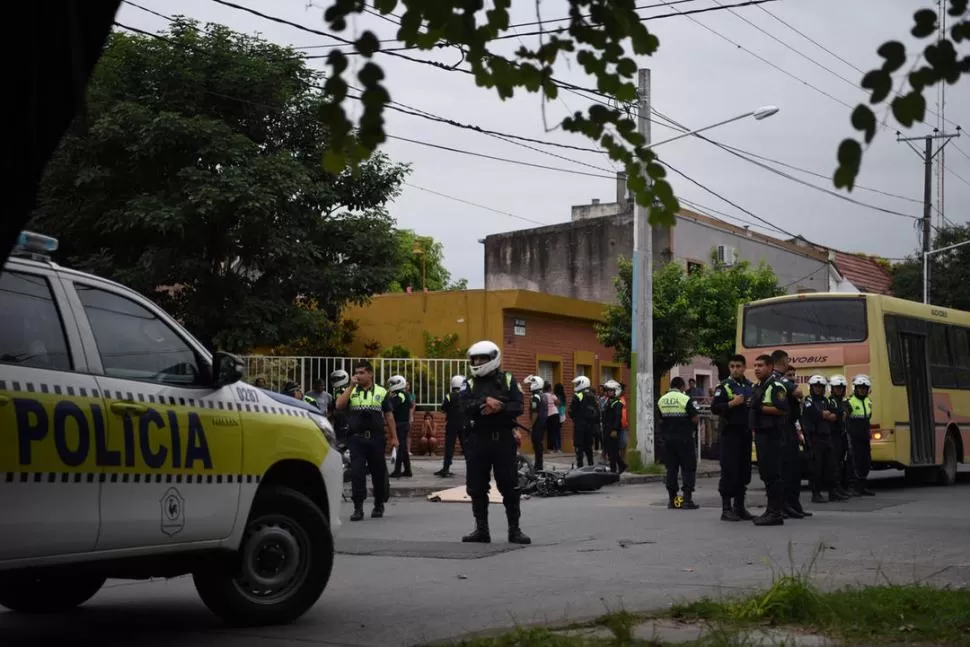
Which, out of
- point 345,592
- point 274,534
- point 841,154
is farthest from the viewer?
point 345,592

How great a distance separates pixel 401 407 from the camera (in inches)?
880

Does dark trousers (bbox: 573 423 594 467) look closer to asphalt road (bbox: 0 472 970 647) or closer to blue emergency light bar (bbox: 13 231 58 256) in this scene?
asphalt road (bbox: 0 472 970 647)

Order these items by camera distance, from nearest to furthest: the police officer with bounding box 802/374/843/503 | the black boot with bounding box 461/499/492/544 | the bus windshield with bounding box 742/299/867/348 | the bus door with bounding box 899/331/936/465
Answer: the black boot with bounding box 461/499/492/544 → the police officer with bounding box 802/374/843/503 → the bus windshield with bounding box 742/299/867/348 → the bus door with bounding box 899/331/936/465

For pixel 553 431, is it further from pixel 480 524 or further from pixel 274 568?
pixel 274 568

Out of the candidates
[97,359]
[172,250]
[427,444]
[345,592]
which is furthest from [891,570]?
[427,444]

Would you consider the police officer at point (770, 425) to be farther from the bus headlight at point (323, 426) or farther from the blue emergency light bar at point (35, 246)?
the blue emergency light bar at point (35, 246)

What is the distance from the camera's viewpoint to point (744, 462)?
48.8ft

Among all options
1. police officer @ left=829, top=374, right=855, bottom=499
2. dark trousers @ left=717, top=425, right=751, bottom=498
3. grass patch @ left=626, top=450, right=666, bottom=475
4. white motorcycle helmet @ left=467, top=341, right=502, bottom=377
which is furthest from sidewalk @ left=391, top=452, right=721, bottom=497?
white motorcycle helmet @ left=467, top=341, right=502, bottom=377

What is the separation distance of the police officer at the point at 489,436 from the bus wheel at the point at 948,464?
42.5 ft

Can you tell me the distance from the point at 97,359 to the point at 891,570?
20.1 ft

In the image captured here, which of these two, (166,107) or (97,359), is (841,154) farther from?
(166,107)

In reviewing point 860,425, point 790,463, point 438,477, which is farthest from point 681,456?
point 438,477

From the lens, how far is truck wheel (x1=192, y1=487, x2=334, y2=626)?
292 inches

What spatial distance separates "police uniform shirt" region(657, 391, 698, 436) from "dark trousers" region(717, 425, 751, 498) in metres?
1.55
